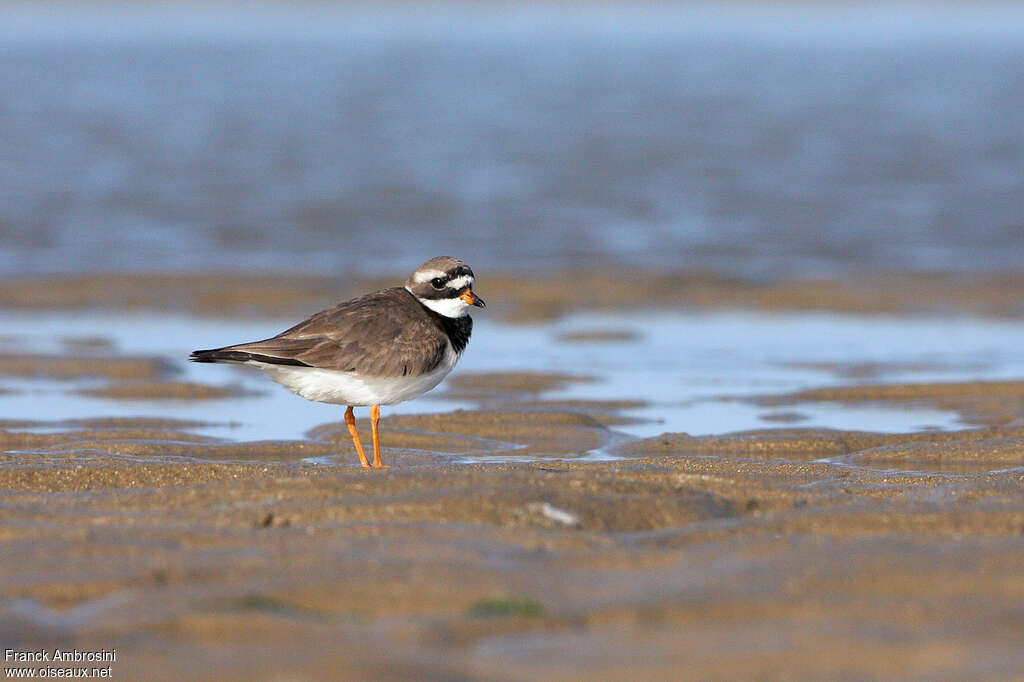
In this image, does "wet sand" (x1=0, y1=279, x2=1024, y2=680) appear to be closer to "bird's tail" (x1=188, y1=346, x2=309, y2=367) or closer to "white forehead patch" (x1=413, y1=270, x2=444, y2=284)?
"bird's tail" (x1=188, y1=346, x2=309, y2=367)

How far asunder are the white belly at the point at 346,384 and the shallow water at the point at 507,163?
8.01 metres


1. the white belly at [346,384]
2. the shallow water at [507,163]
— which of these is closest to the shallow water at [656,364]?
the white belly at [346,384]

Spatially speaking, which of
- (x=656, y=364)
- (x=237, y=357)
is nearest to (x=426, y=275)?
(x=237, y=357)

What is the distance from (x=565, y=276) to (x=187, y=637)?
11106 mm

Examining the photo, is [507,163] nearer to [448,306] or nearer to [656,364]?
[656,364]

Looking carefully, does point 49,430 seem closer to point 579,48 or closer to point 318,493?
point 318,493

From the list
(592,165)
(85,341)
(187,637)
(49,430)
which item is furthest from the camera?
(592,165)

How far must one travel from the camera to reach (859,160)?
22.5m

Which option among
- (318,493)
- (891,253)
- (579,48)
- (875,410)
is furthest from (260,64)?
(318,493)

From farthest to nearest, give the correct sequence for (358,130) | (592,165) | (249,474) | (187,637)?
1. (358,130)
2. (592,165)
3. (249,474)
4. (187,637)

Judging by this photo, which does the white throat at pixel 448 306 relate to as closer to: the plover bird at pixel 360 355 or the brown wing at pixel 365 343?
the plover bird at pixel 360 355

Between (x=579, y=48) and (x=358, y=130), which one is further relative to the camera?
(x=579, y=48)

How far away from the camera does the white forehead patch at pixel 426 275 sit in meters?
7.27

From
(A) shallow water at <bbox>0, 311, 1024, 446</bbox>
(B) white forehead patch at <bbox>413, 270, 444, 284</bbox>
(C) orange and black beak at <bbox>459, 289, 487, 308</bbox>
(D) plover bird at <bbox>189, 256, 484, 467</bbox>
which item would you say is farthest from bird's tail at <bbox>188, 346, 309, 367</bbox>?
(A) shallow water at <bbox>0, 311, 1024, 446</bbox>
